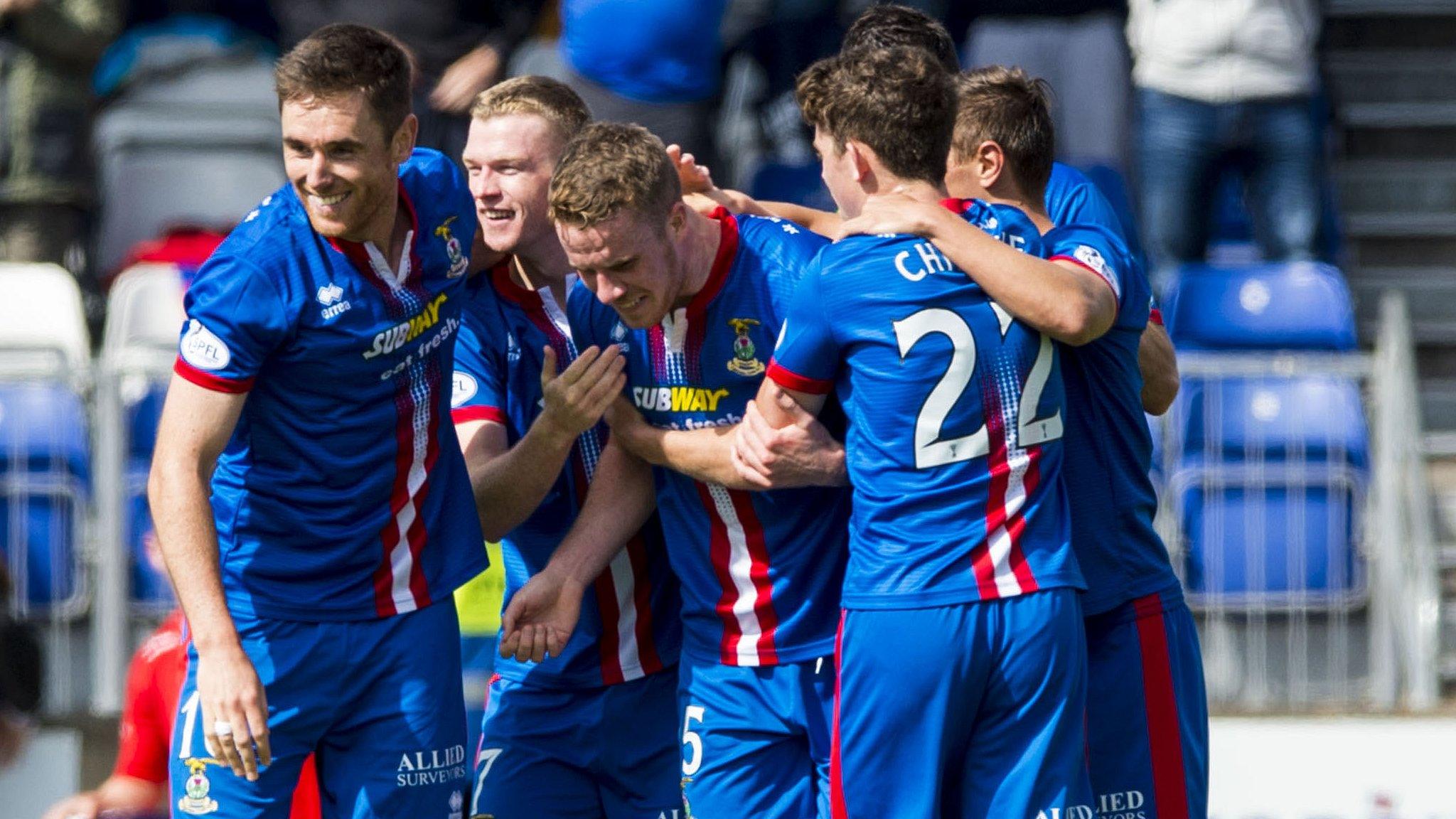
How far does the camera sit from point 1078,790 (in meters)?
3.79

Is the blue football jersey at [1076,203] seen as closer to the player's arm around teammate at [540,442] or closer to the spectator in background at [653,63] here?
the player's arm around teammate at [540,442]

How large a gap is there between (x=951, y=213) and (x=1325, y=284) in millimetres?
4607

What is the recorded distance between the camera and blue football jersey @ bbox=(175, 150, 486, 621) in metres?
3.75

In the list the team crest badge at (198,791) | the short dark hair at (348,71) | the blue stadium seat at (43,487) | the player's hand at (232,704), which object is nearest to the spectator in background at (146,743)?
the team crest badge at (198,791)

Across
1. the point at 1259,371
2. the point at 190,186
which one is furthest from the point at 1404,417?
the point at 190,186

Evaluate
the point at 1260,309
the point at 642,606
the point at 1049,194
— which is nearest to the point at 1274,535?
the point at 1260,309

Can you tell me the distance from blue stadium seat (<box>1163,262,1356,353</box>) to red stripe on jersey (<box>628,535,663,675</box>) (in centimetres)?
407

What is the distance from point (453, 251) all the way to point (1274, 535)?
415 centimetres

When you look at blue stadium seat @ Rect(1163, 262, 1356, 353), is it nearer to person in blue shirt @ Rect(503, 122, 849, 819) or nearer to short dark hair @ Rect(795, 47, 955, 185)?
person in blue shirt @ Rect(503, 122, 849, 819)

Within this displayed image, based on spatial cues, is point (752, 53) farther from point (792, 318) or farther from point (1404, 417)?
point (792, 318)

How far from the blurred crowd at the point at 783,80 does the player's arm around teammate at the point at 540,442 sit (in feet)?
11.7

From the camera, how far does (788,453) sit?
12.6 ft

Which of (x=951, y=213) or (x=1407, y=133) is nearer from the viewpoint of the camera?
(x=951, y=213)

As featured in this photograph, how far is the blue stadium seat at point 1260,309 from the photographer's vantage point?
7863 mm
